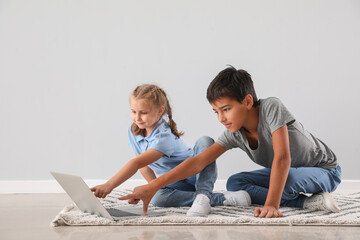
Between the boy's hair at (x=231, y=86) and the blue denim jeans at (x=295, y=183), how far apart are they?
0.31m

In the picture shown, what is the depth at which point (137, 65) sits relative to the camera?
2.06 meters

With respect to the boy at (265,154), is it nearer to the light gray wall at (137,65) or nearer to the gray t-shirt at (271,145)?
the gray t-shirt at (271,145)

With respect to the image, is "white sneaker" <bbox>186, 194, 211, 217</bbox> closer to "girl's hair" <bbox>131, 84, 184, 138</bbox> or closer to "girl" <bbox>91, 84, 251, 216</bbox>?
"girl" <bbox>91, 84, 251, 216</bbox>

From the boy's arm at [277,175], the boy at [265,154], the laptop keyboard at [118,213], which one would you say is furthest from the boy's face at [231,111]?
the laptop keyboard at [118,213]

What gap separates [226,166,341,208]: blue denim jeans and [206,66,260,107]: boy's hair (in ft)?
1.00

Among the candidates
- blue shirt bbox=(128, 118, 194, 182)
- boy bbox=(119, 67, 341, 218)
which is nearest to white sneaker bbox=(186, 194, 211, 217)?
boy bbox=(119, 67, 341, 218)

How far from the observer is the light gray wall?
201 centimetres

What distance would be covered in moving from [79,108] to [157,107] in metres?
0.69

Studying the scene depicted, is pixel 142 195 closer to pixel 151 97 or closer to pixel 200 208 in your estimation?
pixel 200 208

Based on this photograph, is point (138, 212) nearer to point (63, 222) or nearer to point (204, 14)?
point (63, 222)

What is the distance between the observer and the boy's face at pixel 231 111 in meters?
1.25

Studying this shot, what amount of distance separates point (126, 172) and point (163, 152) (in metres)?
0.17

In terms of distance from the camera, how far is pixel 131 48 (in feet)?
6.77

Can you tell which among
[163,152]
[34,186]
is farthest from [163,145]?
[34,186]
